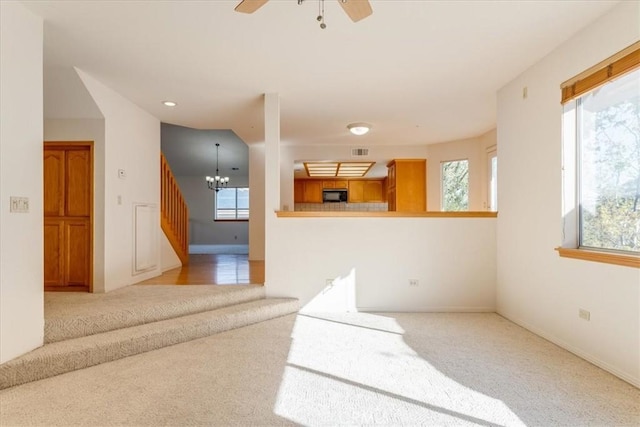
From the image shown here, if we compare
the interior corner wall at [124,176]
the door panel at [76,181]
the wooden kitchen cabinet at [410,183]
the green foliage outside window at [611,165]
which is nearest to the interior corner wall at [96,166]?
the interior corner wall at [124,176]

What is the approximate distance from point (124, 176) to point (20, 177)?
2.00 metres

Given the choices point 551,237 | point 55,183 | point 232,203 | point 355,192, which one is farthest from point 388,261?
point 232,203

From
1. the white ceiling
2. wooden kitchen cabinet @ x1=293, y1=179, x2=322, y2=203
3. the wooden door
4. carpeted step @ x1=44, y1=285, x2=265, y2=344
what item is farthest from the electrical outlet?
wooden kitchen cabinet @ x1=293, y1=179, x2=322, y2=203

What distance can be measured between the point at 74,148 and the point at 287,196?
3.88 m

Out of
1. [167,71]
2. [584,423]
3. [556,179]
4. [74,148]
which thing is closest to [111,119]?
[74,148]

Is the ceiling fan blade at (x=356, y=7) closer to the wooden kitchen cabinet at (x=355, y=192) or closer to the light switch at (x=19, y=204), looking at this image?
the light switch at (x=19, y=204)

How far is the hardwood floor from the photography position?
4785 millimetres

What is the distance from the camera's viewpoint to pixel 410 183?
7391mm

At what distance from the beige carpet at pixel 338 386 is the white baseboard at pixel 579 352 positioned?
2.0 inches

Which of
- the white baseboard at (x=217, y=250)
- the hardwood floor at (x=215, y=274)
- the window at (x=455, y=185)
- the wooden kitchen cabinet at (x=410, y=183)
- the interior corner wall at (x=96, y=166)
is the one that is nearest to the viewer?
the interior corner wall at (x=96, y=166)

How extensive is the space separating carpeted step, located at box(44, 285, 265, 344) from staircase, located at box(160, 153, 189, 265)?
5.72 feet

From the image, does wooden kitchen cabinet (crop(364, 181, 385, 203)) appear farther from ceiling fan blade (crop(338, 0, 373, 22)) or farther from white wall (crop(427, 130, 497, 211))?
ceiling fan blade (crop(338, 0, 373, 22))

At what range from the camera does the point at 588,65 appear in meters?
2.80

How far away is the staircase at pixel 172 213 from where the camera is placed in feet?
19.4
